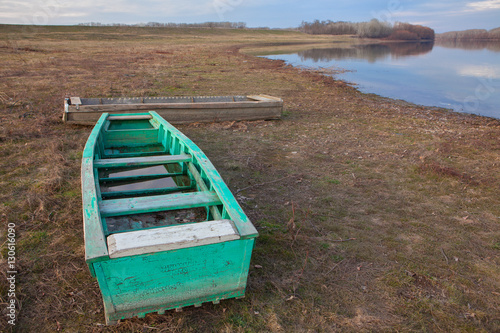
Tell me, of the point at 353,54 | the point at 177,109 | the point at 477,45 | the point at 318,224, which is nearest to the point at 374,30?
the point at 477,45

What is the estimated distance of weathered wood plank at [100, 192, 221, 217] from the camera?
2.78 m

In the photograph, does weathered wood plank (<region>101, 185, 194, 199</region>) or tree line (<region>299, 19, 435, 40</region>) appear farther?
tree line (<region>299, 19, 435, 40</region>)

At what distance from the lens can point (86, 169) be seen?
132 inches

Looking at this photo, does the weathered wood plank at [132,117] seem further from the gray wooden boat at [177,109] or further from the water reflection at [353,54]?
the water reflection at [353,54]

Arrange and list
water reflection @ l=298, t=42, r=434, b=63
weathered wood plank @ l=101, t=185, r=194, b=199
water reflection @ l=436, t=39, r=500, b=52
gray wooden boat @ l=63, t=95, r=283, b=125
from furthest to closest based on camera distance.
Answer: water reflection @ l=436, t=39, r=500, b=52 → water reflection @ l=298, t=42, r=434, b=63 → gray wooden boat @ l=63, t=95, r=283, b=125 → weathered wood plank @ l=101, t=185, r=194, b=199

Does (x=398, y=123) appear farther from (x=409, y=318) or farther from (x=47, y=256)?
(x=47, y=256)

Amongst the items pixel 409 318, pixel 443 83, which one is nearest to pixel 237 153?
pixel 409 318

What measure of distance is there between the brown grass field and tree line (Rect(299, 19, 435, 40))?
7179 cm

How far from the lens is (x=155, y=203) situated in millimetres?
2896

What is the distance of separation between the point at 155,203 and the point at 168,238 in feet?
2.35

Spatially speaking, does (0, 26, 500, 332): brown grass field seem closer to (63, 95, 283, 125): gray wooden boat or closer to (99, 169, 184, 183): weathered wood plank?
(63, 95, 283, 125): gray wooden boat

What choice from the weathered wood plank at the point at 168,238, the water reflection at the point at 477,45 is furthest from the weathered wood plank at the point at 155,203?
the water reflection at the point at 477,45

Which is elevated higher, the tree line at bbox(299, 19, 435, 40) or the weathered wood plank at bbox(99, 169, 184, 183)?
the tree line at bbox(299, 19, 435, 40)

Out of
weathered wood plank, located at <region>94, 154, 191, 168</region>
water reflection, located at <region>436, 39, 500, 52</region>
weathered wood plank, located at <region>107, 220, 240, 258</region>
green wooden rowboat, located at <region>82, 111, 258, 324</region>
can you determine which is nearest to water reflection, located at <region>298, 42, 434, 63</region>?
water reflection, located at <region>436, 39, 500, 52</region>
